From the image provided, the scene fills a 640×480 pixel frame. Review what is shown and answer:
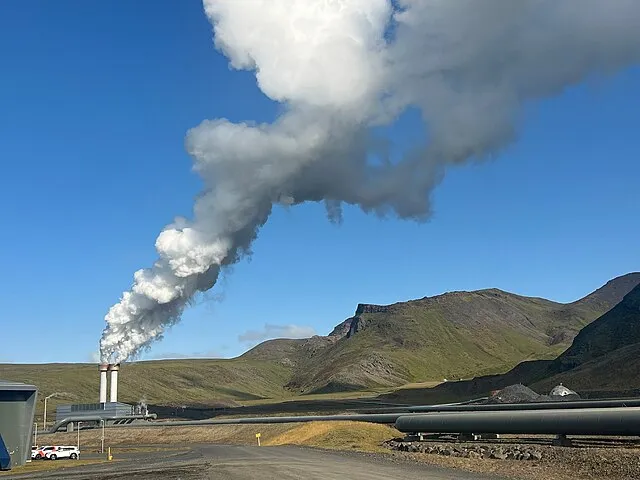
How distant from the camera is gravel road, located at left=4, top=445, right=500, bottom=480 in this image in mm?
32375

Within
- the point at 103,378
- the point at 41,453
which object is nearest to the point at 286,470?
the point at 41,453

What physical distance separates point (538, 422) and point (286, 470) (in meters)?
16.7

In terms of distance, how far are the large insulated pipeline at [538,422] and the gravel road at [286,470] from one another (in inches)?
305

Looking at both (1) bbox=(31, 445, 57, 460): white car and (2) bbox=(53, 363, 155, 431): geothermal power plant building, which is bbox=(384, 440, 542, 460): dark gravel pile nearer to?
(1) bbox=(31, 445, 57, 460): white car

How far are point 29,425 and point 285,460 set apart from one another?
2205 cm

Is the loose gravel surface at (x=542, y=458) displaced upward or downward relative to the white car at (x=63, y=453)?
downward

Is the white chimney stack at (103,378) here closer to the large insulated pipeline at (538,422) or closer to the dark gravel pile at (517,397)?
the dark gravel pile at (517,397)

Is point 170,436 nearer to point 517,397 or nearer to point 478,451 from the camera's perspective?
point 517,397

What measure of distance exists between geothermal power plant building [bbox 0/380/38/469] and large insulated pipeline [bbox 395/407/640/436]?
96.2 feet

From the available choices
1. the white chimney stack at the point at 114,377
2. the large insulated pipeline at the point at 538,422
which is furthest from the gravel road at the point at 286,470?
the white chimney stack at the point at 114,377

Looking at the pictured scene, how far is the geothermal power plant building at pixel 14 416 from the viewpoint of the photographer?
165 feet

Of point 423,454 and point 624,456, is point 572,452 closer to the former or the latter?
point 624,456

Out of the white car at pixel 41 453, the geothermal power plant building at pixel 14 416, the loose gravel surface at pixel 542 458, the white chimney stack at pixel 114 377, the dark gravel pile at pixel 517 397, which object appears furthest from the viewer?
the white chimney stack at pixel 114 377

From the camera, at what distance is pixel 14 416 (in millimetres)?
50562
